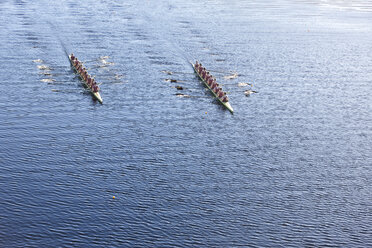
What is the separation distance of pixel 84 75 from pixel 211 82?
16.1 metres

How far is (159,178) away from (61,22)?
64450mm

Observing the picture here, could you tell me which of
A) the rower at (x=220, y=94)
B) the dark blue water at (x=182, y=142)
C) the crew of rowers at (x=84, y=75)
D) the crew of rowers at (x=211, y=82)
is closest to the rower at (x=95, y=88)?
the crew of rowers at (x=84, y=75)

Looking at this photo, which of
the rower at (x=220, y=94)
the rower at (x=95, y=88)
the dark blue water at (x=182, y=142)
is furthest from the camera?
the rower at (x=220, y=94)

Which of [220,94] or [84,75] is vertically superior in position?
[220,94]

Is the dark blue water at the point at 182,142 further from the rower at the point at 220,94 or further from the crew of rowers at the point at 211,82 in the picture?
the crew of rowers at the point at 211,82

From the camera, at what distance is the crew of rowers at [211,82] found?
61831 mm

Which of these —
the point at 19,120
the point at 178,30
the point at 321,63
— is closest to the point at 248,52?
the point at 321,63

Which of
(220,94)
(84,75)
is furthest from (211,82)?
(84,75)

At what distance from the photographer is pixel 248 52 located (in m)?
84.2

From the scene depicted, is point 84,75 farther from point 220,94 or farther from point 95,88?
point 220,94

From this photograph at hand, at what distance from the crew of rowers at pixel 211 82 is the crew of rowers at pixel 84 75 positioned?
560 inches

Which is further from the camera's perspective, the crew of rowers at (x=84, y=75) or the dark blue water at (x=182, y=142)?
the crew of rowers at (x=84, y=75)

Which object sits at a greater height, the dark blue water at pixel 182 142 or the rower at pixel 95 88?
the rower at pixel 95 88

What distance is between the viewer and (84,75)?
6681 cm
